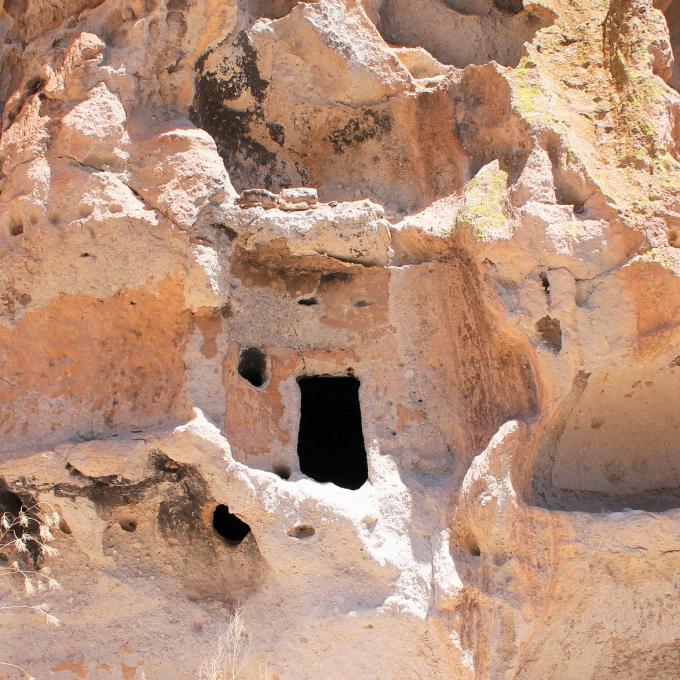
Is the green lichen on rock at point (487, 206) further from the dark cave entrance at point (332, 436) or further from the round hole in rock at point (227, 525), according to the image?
the round hole in rock at point (227, 525)

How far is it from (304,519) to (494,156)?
186 cm

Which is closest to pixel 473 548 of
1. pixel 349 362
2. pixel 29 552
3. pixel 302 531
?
pixel 302 531

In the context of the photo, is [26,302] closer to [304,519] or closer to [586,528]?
[304,519]

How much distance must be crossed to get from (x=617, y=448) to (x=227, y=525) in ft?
5.93

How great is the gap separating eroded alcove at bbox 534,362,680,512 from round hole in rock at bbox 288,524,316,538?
3.21ft

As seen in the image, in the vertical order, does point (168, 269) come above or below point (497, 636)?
above

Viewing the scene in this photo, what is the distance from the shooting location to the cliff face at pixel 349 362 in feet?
13.9

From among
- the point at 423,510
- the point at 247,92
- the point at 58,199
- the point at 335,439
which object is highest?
the point at 247,92

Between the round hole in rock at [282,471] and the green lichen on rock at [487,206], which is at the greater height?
the green lichen on rock at [487,206]

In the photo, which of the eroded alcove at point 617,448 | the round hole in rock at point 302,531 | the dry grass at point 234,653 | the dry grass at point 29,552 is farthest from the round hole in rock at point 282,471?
the eroded alcove at point 617,448

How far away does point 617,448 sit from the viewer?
4578mm

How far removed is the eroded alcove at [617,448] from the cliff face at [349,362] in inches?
0.6

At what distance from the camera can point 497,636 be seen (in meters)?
4.19

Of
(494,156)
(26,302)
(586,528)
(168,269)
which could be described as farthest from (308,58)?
(586,528)
